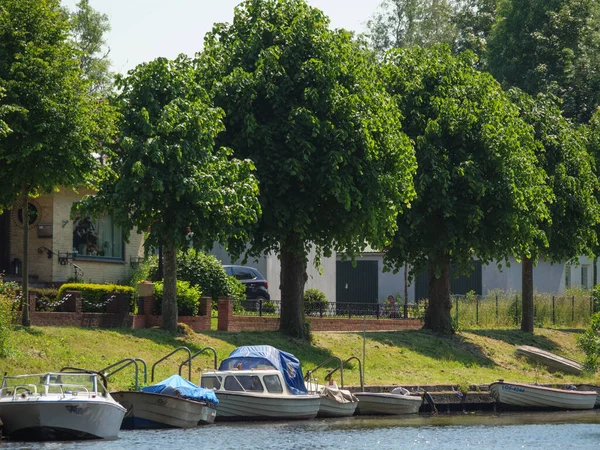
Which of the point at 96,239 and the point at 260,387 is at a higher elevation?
the point at 96,239

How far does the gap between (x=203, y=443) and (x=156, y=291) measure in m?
14.1

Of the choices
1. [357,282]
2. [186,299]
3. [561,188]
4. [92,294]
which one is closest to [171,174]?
[92,294]

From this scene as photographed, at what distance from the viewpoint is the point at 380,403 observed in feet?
123

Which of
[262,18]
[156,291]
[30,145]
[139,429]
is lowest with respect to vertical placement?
[139,429]

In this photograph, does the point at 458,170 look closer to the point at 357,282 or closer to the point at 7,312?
the point at 7,312

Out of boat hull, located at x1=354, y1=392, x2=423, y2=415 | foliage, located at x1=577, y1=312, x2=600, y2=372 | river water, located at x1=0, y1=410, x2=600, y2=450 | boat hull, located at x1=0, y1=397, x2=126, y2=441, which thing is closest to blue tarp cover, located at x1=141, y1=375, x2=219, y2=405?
river water, located at x1=0, y1=410, x2=600, y2=450

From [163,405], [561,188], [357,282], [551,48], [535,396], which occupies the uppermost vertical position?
[551,48]

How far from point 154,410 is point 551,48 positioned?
52.5 m

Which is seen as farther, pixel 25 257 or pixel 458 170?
pixel 458 170

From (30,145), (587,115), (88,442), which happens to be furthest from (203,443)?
(587,115)

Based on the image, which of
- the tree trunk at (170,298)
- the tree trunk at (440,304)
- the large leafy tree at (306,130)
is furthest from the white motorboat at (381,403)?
the tree trunk at (440,304)

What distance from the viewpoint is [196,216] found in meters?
37.9

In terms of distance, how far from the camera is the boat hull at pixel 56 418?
27.4 meters

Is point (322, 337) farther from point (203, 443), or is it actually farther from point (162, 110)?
point (203, 443)
